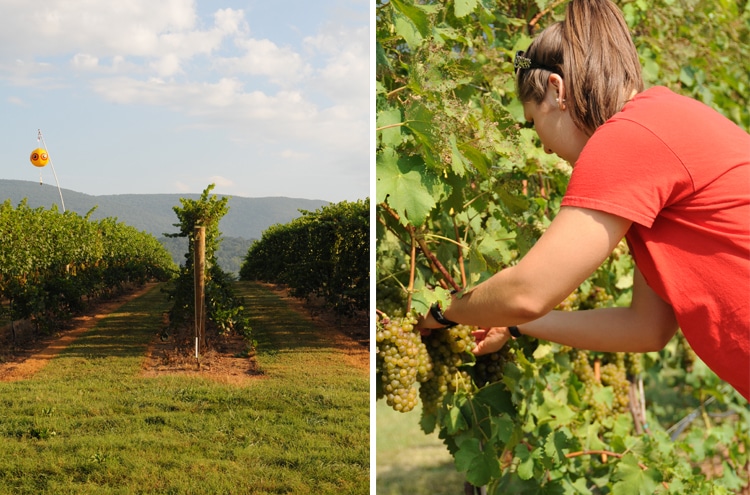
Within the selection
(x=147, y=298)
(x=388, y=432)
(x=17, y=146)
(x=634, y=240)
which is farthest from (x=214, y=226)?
(x=634, y=240)

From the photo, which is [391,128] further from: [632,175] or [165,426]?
[165,426]

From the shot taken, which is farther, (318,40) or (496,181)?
(318,40)

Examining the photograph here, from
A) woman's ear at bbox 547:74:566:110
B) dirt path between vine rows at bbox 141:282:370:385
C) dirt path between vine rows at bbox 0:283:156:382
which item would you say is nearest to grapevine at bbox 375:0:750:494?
woman's ear at bbox 547:74:566:110

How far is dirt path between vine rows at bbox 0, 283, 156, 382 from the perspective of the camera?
544cm

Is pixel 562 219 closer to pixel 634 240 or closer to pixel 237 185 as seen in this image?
pixel 634 240

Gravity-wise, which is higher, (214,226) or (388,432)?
(214,226)

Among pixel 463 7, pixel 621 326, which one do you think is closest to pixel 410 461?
pixel 621 326

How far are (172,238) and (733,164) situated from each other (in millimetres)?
5248

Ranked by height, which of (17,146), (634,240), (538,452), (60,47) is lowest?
(538,452)

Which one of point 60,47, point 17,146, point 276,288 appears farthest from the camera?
point 276,288

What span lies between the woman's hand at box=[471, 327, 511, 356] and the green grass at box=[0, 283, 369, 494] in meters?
3.87

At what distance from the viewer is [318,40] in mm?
6363

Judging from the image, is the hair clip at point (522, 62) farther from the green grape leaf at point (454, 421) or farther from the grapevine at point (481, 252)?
the green grape leaf at point (454, 421)

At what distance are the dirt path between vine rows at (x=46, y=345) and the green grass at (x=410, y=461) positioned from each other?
7.98ft
